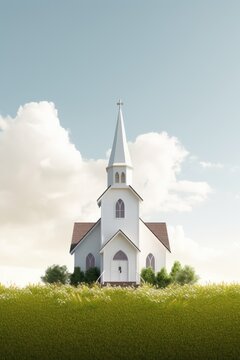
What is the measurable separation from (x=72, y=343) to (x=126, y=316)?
1.46 meters

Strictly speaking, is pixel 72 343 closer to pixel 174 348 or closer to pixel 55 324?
pixel 55 324

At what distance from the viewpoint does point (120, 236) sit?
37.7 meters

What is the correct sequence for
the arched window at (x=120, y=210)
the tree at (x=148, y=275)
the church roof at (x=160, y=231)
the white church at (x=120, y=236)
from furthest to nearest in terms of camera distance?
the church roof at (x=160, y=231) < the arched window at (x=120, y=210) < the white church at (x=120, y=236) < the tree at (x=148, y=275)

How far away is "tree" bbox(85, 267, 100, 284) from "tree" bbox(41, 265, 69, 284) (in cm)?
137

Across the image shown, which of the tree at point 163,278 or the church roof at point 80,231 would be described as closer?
the tree at point 163,278

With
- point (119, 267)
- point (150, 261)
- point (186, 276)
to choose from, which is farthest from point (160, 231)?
point (186, 276)

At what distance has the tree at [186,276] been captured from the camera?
35906 mm

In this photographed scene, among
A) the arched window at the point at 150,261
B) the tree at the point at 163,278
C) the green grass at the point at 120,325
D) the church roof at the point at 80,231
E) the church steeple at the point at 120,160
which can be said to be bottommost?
the green grass at the point at 120,325

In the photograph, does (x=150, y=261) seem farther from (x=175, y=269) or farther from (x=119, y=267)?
(x=119, y=267)

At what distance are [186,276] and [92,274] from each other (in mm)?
6491

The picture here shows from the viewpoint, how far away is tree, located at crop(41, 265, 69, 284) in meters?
36.8

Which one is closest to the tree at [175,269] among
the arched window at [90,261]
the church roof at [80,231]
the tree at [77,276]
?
the arched window at [90,261]

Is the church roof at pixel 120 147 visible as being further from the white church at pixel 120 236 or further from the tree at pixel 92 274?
the tree at pixel 92 274

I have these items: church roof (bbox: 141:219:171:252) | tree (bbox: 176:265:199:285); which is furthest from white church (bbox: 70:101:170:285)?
tree (bbox: 176:265:199:285)
